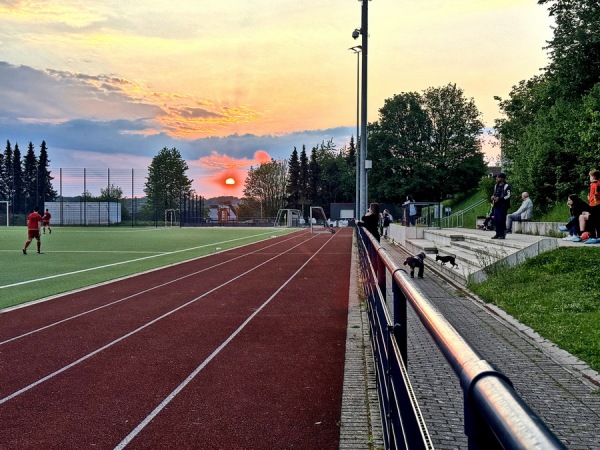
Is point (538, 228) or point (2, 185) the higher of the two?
point (2, 185)

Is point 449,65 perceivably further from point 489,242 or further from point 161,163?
point 161,163

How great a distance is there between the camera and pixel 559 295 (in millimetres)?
8305

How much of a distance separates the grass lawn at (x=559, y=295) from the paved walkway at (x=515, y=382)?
0.21 metres

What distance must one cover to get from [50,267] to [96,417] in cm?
1323

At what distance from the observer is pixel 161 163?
340ft

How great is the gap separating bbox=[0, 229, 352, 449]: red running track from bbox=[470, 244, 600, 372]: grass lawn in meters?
2.59

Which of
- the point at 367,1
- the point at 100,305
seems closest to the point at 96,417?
the point at 100,305

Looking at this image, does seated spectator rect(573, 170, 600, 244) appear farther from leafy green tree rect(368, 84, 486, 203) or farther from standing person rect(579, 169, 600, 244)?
leafy green tree rect(368, 84, 486, 203)

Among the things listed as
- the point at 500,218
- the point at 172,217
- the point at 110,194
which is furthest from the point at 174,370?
the point at 110,194

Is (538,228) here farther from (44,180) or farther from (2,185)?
(2,185)

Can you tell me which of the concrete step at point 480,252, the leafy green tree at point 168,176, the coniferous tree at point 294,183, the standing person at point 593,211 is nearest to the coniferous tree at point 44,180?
the leafy green tree at point 168,176

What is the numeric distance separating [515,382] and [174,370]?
3441 millimetres

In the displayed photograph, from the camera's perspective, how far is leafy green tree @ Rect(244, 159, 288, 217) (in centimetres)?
10369

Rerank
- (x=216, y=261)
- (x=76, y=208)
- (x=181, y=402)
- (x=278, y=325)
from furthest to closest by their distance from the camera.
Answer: (x=76, y=208) → (x=216, y=261) → (x=278, y=325) → (x=181, y=402)
